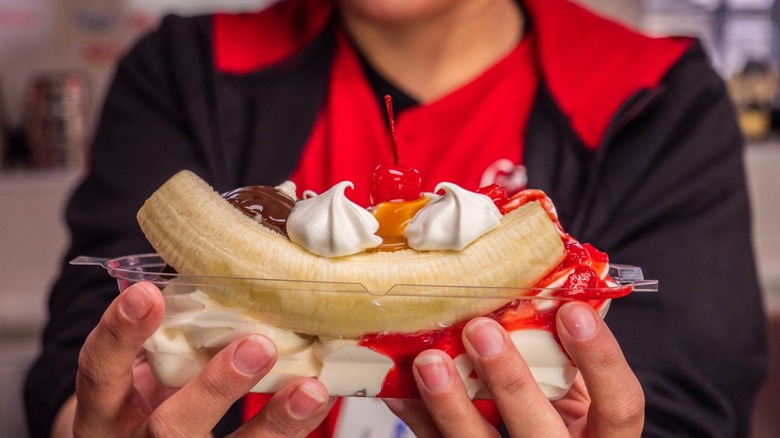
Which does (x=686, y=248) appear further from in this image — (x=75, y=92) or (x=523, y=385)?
(x=75, y=92)

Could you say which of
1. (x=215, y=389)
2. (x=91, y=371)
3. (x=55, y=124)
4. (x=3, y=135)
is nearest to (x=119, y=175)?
(x=91, y=371)

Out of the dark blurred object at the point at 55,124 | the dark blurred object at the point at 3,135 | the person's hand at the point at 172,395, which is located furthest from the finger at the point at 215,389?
the dark blurred object at the point at 3,135

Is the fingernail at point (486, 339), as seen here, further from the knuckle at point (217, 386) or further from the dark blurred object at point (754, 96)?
the dark blurred object at point (754, 96)

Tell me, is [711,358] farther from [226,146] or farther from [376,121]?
[226,146]

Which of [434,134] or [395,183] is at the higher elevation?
[395,183]

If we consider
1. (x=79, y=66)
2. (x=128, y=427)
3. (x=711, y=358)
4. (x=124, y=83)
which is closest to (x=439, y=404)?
(x=128, y=427)
